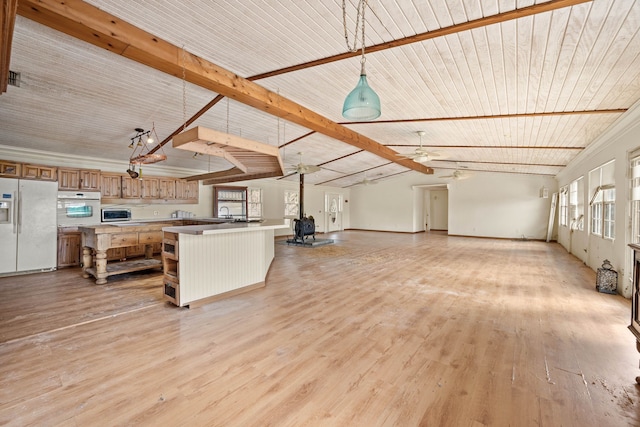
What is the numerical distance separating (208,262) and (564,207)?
10772 mm

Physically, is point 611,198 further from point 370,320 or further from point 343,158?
point 343,158

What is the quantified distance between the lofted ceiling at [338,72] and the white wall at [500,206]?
5.28 m

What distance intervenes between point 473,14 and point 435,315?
3.02 meters

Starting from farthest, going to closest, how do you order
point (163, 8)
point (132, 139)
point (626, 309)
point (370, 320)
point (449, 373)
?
point (132, 139), point (626, 309), point (370, 320), point (163, 8), point (449, 373)

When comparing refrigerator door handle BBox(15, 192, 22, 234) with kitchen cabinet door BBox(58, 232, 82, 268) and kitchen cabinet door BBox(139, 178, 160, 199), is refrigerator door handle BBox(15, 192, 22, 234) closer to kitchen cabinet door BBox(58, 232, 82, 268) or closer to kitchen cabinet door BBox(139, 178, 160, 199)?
kitchen cabinet door BBox(58, 232, 82, 268)

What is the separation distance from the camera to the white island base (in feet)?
11.8

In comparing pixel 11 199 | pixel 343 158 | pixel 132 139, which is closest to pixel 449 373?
pixel 132 139

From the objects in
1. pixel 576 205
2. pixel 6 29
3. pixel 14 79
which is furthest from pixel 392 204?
pixel 6 29

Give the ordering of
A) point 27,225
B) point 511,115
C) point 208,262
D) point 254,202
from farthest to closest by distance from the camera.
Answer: point 254,202 → point 27,225 → point 511,115 → point 208,262

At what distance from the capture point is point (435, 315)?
11.3 feet

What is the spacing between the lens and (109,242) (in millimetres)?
4711

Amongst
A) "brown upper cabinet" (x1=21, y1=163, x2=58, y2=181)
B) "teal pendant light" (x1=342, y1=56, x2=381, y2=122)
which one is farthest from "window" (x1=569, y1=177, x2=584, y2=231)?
"brown upper cabinet" (x1=21, y1=163, x2=58, y2=181)

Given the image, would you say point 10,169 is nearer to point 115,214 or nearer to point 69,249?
point 69,249

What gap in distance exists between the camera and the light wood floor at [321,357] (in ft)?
5.90
